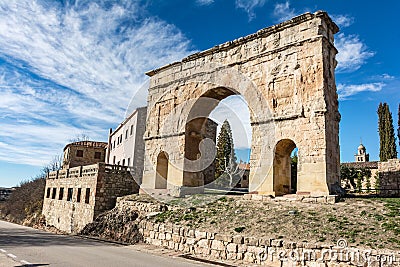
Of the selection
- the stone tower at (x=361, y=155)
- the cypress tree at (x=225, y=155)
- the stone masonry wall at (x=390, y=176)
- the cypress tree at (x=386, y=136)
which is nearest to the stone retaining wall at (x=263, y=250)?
the stone masonry wall at (x=390, y=176)

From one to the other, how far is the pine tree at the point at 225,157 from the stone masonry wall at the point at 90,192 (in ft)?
55.7

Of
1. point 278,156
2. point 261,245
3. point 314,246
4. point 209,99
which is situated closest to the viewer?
point 314,246

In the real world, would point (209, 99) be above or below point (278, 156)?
above

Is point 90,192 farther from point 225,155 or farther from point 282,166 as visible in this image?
point 225,155

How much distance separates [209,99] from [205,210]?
5417 mm

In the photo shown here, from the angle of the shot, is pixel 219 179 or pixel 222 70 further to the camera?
pixel 219 179

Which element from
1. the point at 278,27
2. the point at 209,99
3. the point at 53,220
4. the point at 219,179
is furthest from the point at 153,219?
the point at 219,179

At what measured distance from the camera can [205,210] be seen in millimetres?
10914

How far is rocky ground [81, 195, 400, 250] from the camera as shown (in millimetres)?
7105

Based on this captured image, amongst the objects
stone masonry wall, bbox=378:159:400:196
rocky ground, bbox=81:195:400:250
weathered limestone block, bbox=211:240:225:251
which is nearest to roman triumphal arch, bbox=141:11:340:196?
rocky ground, bbox=81:195:400:250

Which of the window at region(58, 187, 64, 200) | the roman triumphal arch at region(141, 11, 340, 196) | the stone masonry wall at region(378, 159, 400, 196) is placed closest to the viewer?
the roman triumphal arch at region(141, 11, 340, 196)

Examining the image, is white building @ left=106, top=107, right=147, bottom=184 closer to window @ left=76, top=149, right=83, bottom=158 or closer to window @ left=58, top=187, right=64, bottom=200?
window @ left=58, top=187, right=64, bottom=200

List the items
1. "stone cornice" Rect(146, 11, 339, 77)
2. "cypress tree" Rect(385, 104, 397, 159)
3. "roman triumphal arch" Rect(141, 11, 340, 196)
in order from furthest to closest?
"cypress tree" Rect(385, 104, 397, 159) → "stone cornice" Rect(146, 11, 339, 77) → "roman triumphal arch" Rect(141, 11, 340, 196)

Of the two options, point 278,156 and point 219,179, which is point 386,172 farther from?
point 219,179
